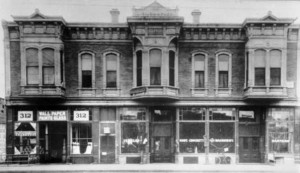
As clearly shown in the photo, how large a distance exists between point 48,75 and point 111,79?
3.77m

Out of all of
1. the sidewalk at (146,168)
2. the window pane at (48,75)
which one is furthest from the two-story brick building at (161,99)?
the sidewalk at (146,168)

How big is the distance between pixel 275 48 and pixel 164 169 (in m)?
9.79

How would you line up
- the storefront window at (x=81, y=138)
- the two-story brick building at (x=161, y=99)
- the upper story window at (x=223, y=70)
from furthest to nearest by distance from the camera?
the upper story window at (x=223, y=70)
the storefront window at (x=81, y=138)
the two-story brick building at (x=161, y=99)

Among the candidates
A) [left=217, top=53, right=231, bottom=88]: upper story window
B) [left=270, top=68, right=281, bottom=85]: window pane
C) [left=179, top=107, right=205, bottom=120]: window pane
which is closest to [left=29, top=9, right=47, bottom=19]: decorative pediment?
[left=179, top=107, right=205, bottom=120]: window pane

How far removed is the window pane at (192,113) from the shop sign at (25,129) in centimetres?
904

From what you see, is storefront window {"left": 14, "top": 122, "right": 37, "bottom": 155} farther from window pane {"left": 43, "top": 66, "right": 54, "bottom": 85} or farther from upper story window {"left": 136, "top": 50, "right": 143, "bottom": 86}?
upper story window {"left": 136, "top": 50, "right": 143, "bottom": 86}

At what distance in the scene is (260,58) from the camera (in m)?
20.4

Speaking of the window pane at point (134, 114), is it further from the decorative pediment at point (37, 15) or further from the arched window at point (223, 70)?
the decorative pediment at point (37, 15)

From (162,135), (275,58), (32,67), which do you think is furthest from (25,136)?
(275,58)

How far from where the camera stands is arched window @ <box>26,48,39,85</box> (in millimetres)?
20000

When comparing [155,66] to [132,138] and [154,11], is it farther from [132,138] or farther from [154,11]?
[132,138]

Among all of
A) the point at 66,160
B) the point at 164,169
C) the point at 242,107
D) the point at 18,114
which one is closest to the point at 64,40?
the point at 18,114

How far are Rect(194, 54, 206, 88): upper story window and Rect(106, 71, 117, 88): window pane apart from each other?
497 centimetres

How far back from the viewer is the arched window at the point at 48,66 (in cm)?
2005
